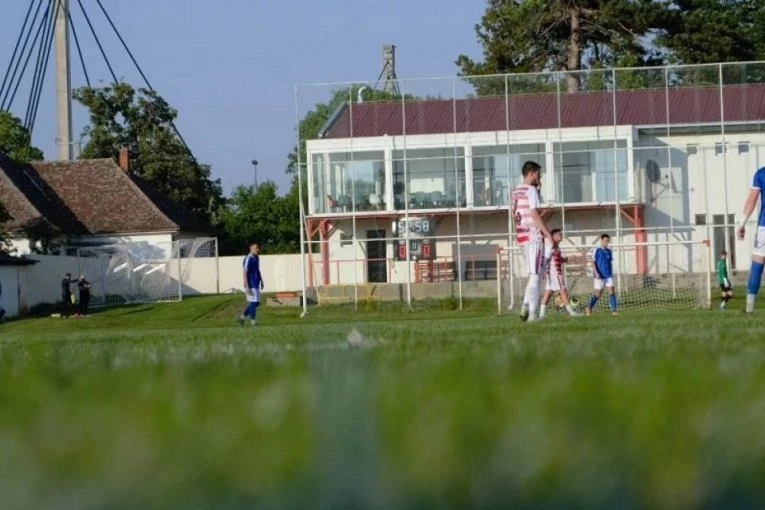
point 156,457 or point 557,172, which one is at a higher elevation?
point 557,172

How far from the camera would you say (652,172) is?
2106 inches

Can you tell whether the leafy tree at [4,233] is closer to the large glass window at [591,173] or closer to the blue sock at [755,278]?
the large glass window at [591,173]

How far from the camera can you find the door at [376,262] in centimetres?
5381

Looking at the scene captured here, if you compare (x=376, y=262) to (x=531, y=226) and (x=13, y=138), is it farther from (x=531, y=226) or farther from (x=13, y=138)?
(x=13, y=138)

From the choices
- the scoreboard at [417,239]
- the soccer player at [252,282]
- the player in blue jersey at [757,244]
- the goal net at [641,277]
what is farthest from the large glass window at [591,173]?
the player in blue jersey at [757,244]

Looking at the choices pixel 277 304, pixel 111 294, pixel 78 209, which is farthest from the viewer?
pixel 78 209

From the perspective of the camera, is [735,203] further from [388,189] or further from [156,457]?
[156,457]

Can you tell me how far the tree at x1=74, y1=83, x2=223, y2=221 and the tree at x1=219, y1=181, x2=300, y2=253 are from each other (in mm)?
4769

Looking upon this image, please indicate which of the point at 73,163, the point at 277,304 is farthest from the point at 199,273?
the point at 277,304

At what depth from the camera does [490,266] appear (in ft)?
170

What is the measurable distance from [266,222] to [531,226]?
80903mm

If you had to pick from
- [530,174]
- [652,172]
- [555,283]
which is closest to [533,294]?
[530,174]

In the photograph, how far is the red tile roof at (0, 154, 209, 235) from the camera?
245ft

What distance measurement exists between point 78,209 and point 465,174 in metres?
32.3
